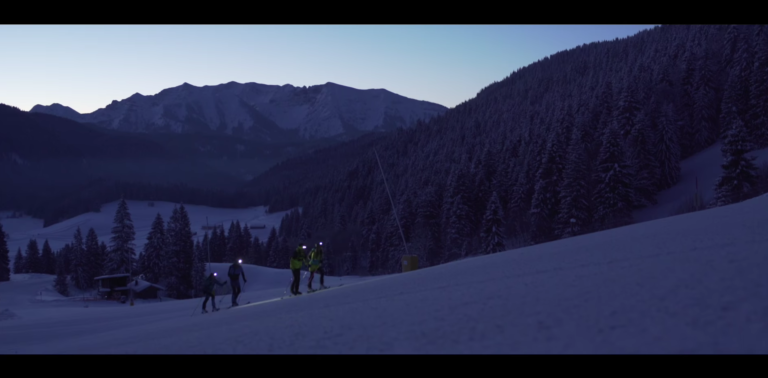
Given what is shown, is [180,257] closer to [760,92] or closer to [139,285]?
[139,285]

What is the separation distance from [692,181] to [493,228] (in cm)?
2584

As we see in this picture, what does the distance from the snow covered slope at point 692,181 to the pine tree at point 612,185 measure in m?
2.70

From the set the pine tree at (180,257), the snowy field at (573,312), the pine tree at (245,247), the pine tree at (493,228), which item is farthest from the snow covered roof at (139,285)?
the snowy field at (573,312)

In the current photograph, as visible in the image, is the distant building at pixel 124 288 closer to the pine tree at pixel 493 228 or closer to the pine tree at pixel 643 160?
the pine tree at pixel 493 228

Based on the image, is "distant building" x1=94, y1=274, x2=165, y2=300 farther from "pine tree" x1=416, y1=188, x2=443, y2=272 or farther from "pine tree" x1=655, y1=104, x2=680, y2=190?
"pine tree" x1=655, y1=104, x2=680, y2=190

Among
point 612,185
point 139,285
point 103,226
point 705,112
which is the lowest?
point 139,285

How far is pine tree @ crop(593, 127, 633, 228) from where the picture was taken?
5009cm

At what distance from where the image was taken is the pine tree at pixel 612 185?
164ft

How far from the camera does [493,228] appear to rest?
5184cm

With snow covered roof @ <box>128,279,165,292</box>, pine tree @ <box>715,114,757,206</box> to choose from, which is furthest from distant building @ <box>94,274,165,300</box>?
pine tree @ <box>715,114,757,206</box>

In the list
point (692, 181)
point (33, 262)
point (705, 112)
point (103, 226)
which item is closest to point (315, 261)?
point (692, 181)

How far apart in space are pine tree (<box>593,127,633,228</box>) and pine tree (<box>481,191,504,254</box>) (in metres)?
8.53

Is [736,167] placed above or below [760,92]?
below
